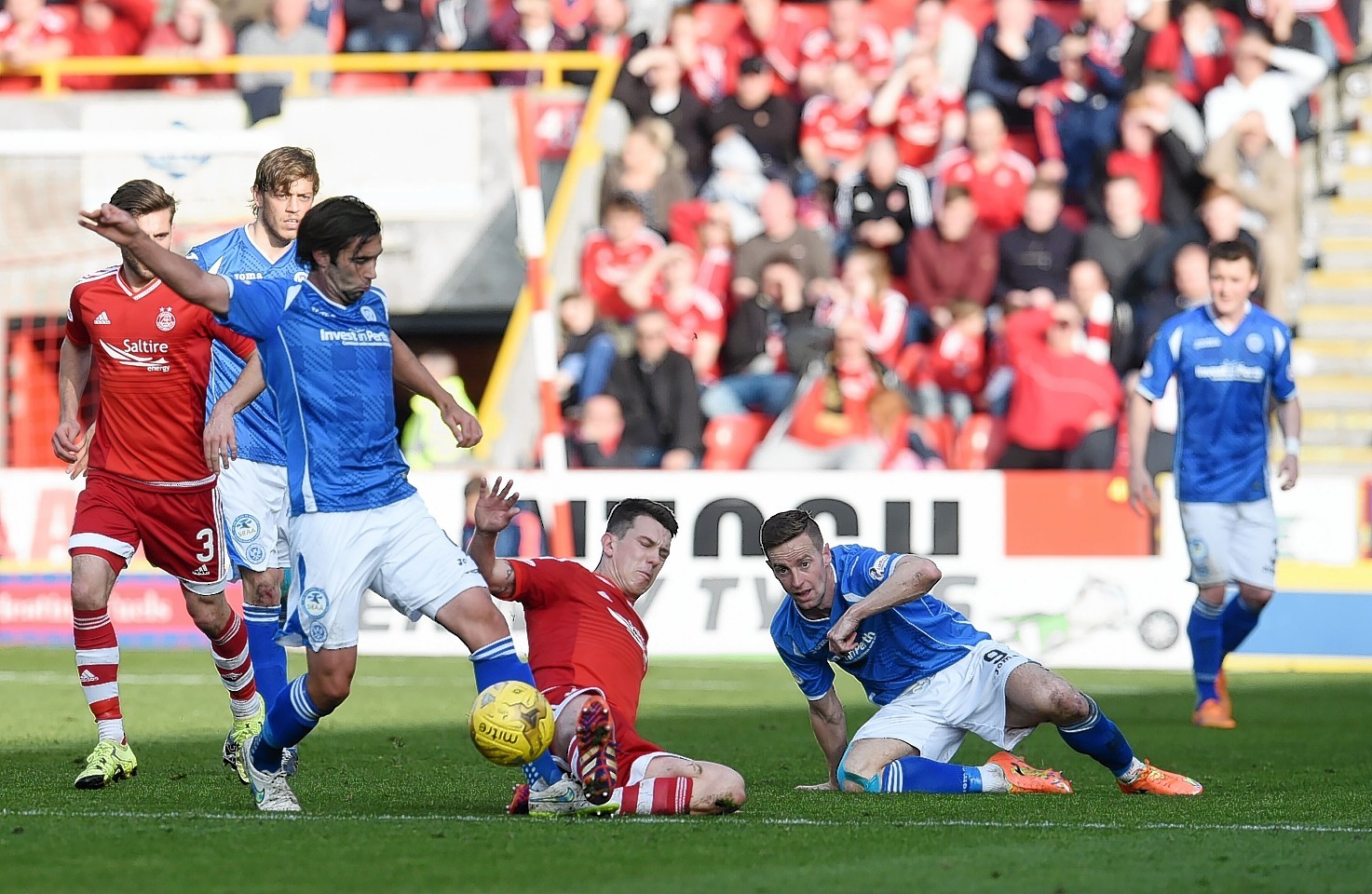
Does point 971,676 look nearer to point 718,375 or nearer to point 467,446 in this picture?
point 467,446

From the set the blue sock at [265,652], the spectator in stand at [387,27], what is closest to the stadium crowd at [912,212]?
the spectator in stand at [387,27]

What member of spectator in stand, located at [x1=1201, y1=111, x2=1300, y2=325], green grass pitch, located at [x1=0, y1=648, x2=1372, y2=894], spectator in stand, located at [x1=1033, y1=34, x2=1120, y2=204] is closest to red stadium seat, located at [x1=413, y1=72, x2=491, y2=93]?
spectator in stand, located at [x1=1033, y1=34, x2=1120, y2=204]

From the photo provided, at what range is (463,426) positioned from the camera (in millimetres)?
6703

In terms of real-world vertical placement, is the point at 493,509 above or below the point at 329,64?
below

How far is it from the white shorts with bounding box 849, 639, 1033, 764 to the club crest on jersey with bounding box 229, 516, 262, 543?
2.43 m

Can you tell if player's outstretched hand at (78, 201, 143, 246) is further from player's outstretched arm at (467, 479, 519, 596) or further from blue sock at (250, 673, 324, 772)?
blue sock at (250, 673, 324, 772)

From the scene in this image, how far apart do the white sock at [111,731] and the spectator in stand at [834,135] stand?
11.7 meters

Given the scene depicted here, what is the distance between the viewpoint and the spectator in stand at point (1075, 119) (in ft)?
59.6

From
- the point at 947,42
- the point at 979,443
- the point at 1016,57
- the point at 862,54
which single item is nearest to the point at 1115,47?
the point at 1016,57

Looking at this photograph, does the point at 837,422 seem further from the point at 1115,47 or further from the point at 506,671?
the point at 506,671

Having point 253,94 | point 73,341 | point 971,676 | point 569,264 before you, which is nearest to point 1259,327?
point 971,676

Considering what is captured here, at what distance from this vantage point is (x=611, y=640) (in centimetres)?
694

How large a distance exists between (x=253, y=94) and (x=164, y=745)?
11.4 metres

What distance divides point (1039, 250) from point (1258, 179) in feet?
6.45
